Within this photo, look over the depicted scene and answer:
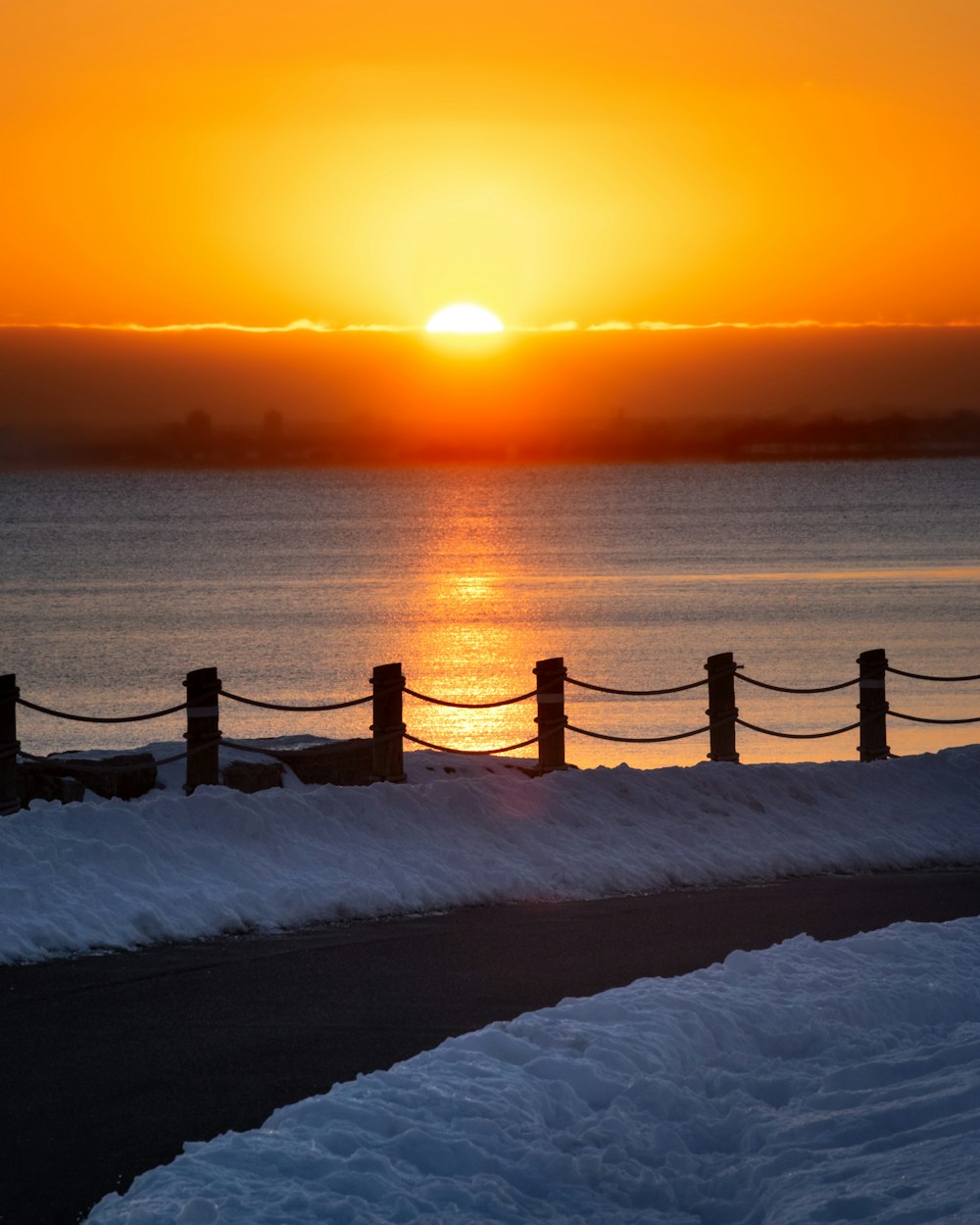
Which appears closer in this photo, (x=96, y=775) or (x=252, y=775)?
(x=96, y=775)

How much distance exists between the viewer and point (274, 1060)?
25.3 ft

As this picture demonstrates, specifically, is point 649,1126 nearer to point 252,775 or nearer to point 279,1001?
point 279,1001

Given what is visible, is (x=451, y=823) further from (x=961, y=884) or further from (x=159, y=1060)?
(x=159, y=1060)

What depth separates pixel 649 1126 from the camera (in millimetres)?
6719

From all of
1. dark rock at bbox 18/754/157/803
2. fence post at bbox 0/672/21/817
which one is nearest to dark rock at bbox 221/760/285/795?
dark rock at bbox 18/754/157/803

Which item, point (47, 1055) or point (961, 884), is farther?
point (961, 884)

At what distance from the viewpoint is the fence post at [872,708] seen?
17.7 metres

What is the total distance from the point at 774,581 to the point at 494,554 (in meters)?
33.7

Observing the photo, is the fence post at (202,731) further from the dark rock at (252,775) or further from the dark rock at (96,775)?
the dark rock at (252,775)

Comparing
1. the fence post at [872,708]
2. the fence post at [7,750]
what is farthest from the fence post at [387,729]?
the fence post at [872,708]

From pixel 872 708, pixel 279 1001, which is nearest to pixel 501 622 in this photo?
pixel 872 708

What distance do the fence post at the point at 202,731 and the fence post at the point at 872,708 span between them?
7145 mm

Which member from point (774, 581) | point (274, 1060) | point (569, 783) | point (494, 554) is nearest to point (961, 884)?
point (569, 783)

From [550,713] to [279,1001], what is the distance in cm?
776
